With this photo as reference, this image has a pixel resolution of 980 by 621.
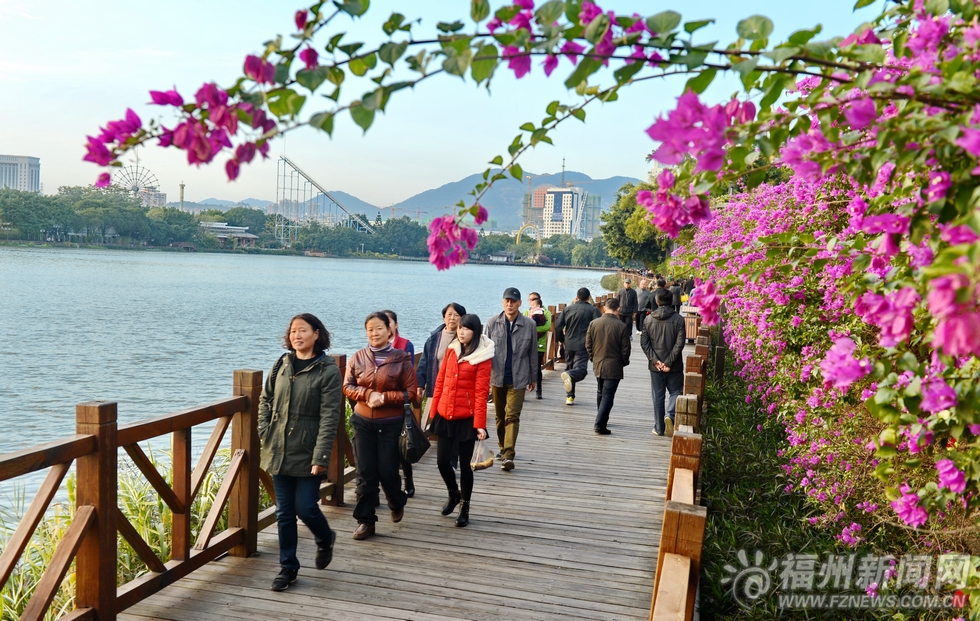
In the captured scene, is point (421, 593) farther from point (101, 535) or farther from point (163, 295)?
point (163, 295)

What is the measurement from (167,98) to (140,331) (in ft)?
123

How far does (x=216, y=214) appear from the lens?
148750 mm

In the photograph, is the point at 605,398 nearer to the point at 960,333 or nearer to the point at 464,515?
the point at 464,515

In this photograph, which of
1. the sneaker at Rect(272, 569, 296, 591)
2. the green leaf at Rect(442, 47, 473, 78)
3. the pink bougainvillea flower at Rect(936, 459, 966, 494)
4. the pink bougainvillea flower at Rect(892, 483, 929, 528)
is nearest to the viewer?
the green leaf at Rect(442, 47, 473, 78)

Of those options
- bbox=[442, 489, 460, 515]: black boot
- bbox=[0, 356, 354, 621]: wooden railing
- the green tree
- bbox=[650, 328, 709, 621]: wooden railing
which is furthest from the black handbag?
the green tree

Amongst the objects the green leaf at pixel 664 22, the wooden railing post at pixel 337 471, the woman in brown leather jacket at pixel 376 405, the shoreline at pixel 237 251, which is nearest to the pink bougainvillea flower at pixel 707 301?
the green leaf at pixel 664 22

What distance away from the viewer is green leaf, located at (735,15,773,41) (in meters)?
1.87

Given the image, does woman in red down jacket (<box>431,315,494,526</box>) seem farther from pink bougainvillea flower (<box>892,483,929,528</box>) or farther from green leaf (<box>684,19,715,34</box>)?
green leaf (<box>684,19,715,34</box>)

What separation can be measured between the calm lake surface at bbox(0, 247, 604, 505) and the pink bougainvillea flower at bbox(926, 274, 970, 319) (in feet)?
37.8

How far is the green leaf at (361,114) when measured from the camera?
162 centimetres

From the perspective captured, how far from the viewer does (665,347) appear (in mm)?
9086

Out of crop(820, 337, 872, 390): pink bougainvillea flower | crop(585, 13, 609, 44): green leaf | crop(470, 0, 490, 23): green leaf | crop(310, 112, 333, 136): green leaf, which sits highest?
crop(470, 0, 490, 23): green leaf

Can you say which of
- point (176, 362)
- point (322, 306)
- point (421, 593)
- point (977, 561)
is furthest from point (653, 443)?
point (322, 306)

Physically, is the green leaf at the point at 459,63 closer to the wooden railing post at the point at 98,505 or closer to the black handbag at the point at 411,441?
the wooden railing post at the point at 98,505
